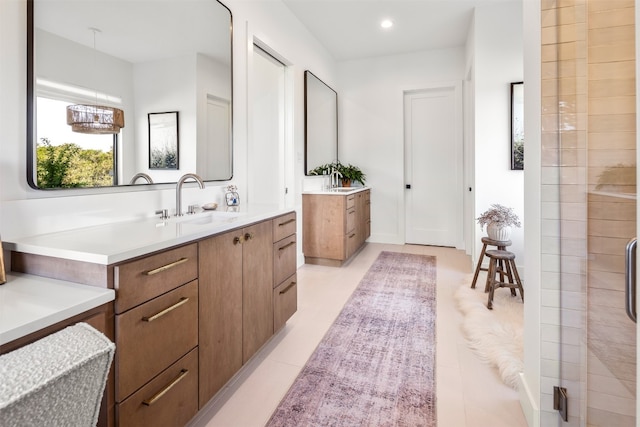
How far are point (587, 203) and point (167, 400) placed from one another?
159 centimetres

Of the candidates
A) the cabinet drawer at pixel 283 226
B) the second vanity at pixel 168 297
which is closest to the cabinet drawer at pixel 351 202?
the cabinet drawer at pixel 283 226

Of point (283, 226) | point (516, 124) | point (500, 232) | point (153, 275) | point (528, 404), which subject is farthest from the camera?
point (516, 124)

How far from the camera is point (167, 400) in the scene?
47.3 inches

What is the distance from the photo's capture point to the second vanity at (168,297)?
102 cm

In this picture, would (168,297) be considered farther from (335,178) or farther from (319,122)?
(335,178)

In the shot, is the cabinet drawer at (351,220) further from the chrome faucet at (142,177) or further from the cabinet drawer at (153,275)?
the cabinet drawer at (153,275)

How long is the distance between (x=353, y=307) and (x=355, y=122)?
3.28m

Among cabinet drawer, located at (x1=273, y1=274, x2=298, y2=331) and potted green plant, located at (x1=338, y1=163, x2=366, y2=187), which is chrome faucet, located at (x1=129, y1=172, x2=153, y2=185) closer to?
cabinet drawer, located at (x1=273, y1=274, x2=298, y2=331)

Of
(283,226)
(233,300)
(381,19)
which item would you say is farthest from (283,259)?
(381,19)

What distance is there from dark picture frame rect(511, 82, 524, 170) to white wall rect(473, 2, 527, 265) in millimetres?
43

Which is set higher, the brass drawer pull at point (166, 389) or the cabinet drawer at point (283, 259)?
the cabinet drawer at point (283, 259)

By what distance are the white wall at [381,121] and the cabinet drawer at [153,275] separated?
4110 mm

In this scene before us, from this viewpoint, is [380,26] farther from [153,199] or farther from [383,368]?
[383,368]

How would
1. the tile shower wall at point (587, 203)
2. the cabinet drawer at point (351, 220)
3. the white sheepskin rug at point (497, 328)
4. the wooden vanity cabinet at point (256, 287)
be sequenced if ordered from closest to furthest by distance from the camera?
the tile shower wall at point (587, 203), the wooden vanity cabinet at point (256, 287), the white sheepskin rug at point (497, 328), the cabinet drawer at point (351, 220)
